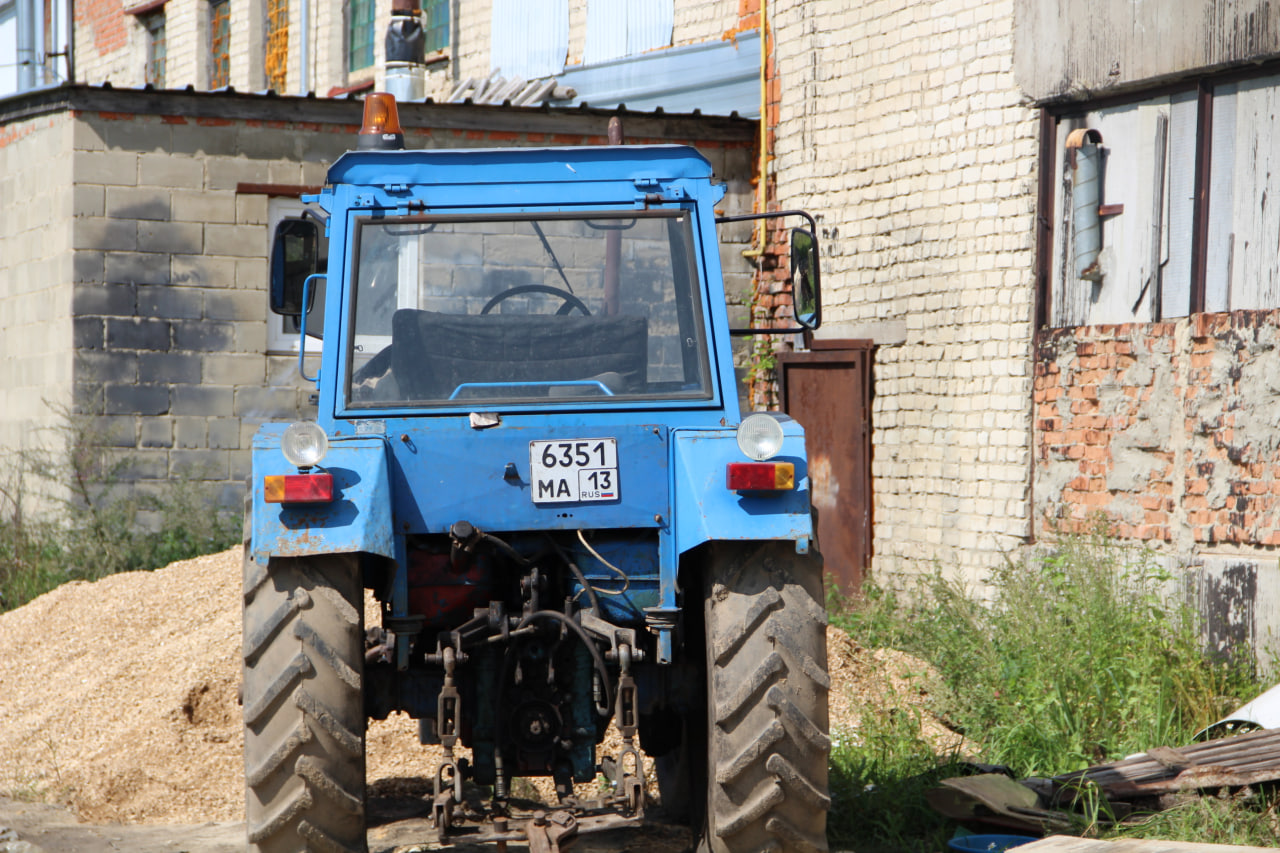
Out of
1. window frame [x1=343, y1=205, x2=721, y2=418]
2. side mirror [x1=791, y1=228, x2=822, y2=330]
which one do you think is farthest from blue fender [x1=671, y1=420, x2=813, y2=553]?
side mirror [x1=791, y1=228, x2=822, y2=330]

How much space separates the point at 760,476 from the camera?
429 centimetres

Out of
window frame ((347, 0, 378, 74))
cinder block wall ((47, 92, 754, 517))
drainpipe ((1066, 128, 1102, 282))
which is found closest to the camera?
drainpipe ((1066, 128, 1102, 282))

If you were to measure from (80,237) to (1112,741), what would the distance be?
8.25 metres

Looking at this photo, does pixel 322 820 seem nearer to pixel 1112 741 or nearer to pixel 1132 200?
pixel 1112 741

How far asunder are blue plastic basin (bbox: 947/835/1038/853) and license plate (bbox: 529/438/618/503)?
1.91 meters

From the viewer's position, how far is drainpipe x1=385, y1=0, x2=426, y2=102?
1217cm

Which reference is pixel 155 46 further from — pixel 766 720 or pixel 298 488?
pixel 766 720

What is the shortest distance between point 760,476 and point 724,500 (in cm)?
14

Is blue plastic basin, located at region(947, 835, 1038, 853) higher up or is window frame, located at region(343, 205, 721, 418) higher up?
window frame, located at region(343, 205, 721, 418)

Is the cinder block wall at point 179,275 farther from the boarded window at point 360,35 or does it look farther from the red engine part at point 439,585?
the red engine part at point 439,585

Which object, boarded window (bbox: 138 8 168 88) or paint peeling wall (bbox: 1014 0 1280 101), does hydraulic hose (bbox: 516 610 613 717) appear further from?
boarded window (bbox: 138 8 168 88)

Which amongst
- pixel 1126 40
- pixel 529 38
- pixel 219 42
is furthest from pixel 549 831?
pixel 219 42

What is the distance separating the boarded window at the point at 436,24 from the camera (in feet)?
53.2

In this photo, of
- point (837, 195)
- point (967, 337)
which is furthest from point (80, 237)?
point (967, 337)
